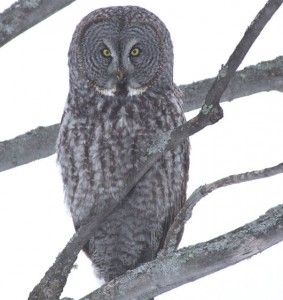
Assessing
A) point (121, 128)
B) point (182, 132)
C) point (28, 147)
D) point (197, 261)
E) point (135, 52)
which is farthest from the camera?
point (135, 52)

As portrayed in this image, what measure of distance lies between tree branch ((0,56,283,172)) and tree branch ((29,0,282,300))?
0.77 metres

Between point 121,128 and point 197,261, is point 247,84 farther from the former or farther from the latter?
point 197,261

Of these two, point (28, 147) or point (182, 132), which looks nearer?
point (182, 132)

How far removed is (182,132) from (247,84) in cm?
144

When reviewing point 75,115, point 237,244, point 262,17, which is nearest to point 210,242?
point 237,244

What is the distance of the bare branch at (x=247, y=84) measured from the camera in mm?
4359

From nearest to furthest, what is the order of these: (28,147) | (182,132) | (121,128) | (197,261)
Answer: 1. (197,261)
2. (182,132)
3. (121,128)
4. (28,147)

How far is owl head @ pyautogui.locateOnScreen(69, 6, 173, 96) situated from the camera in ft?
14.2

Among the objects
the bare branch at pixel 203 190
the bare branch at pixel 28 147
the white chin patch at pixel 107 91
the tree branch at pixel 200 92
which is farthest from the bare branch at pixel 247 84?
the bare branch at pixel 203 190

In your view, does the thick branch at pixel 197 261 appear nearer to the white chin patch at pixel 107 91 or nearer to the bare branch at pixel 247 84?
the white chin patch at pixel 107 91

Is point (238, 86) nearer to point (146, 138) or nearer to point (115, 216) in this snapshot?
point (146, 138)

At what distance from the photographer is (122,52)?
434cm

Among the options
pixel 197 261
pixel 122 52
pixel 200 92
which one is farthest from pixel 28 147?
pixel 197 261

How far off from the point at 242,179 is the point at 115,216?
142cm
